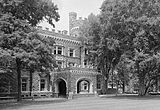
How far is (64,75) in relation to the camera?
38125 mm

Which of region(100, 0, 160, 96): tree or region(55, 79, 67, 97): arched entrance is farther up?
region(100, 0, 160, 96): tree

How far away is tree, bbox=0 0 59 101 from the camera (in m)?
23.6

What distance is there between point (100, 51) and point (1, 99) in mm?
16360

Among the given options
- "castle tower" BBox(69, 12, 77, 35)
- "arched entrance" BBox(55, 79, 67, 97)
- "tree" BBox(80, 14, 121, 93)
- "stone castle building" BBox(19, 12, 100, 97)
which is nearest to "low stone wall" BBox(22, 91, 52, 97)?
"stone castle building" BBox(19, 12, 100, 97)

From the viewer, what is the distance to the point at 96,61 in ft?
138

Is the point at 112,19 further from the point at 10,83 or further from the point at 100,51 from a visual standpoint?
the point at 10,83

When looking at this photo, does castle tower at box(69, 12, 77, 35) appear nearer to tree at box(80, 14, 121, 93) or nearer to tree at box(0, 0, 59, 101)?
tree at box(80, 14, 121, 93)

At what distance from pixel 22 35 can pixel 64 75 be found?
14631 millimetres

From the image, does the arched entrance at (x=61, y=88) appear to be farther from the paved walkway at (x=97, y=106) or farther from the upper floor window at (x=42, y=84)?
the paved walkway at (x=97, y=106)

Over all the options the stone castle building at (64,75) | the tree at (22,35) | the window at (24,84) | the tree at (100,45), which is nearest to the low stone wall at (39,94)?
the stone castle building at (64,75)

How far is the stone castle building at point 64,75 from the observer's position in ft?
122

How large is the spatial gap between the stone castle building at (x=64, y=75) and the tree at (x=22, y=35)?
724 centimetres

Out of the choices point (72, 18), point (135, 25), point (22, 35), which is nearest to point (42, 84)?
point (22, 35)

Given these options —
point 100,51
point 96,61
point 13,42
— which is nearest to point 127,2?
point 100,51
